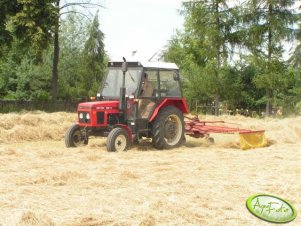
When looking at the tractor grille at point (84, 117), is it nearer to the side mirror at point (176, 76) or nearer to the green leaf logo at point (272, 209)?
the side mirror at point (176, 76)

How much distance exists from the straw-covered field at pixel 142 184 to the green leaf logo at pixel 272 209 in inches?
4.9

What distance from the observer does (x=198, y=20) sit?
32.0 m

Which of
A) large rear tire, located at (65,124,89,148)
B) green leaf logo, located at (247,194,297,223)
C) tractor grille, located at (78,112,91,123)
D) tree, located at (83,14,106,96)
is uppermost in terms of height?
tree, located at (83,14,106,96)

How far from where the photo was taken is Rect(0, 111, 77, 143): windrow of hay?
572 inches

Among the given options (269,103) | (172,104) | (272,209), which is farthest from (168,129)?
(269,103)

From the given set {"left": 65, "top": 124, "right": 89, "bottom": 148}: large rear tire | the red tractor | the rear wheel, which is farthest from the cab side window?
{"left": 65, "top": 124, "right": 89, "bottom": 148}: large rear tire

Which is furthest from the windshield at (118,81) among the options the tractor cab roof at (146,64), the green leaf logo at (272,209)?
the green leaf logo at (272,209)

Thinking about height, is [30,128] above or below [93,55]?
below

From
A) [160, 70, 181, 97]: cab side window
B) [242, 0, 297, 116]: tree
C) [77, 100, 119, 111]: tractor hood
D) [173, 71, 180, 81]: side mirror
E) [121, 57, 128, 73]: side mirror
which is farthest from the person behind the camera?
[242, 0, 297, 116]: tree

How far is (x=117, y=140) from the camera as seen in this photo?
1186 centimetres

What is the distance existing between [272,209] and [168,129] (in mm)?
7500

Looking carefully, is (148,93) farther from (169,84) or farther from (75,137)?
(75,137)

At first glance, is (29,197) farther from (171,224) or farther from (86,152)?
(86,152)

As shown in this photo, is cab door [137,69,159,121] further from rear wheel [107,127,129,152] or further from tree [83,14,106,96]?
tree [83,14,106,96]
